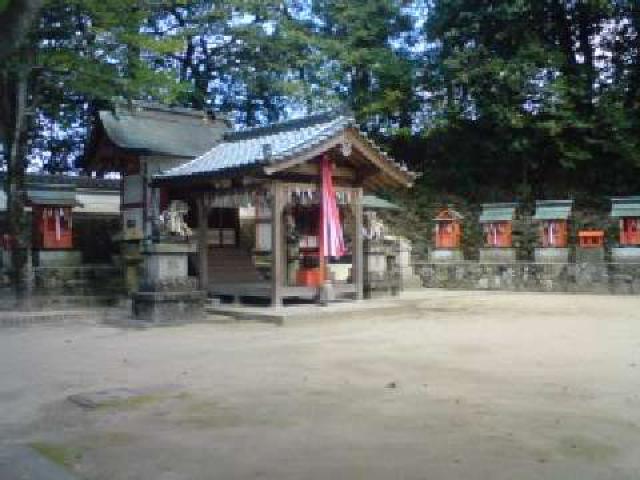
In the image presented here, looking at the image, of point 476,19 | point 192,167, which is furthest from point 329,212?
point 476,19

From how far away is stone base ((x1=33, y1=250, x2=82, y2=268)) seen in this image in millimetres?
16500

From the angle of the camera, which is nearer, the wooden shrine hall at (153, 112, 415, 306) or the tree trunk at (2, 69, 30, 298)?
the wooden shrine hall at (153, 112, 415, 306)

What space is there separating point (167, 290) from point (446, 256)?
41.2 ft

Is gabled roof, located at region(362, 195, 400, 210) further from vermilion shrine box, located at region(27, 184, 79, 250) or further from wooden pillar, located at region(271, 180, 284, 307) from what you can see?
vermilion shrine box, located at region(27, 184, 79, 250)

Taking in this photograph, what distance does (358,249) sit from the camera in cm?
1572

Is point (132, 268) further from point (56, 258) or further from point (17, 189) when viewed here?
point (17, 189)

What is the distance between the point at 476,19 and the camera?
2556 centimetres

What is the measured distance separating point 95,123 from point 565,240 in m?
14.5

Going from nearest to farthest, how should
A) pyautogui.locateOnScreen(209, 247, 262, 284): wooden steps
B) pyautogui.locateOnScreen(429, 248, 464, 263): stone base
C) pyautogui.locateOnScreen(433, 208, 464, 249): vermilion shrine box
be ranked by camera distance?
1. pyautogui.locateOnScreen(209, 247, 262, 284): wooden steps
2. pyautogui.locateOnScreen(433, 208, 464, 249): vermilion shrine box
3. pyautogui.locateOnScreen(429, 248, 464, 263): stone base

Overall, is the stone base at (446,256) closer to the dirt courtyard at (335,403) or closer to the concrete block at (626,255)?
the concrete block at (626,255)

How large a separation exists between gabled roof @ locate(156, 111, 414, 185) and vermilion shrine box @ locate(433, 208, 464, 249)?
23.5 feet

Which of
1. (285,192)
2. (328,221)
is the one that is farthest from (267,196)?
(328,221)

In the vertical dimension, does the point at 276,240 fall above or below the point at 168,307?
above

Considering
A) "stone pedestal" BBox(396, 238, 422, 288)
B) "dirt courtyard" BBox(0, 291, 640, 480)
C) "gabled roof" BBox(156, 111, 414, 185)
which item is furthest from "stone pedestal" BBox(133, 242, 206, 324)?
"stone pedestal" BBox(396, 238, 422, 288)
